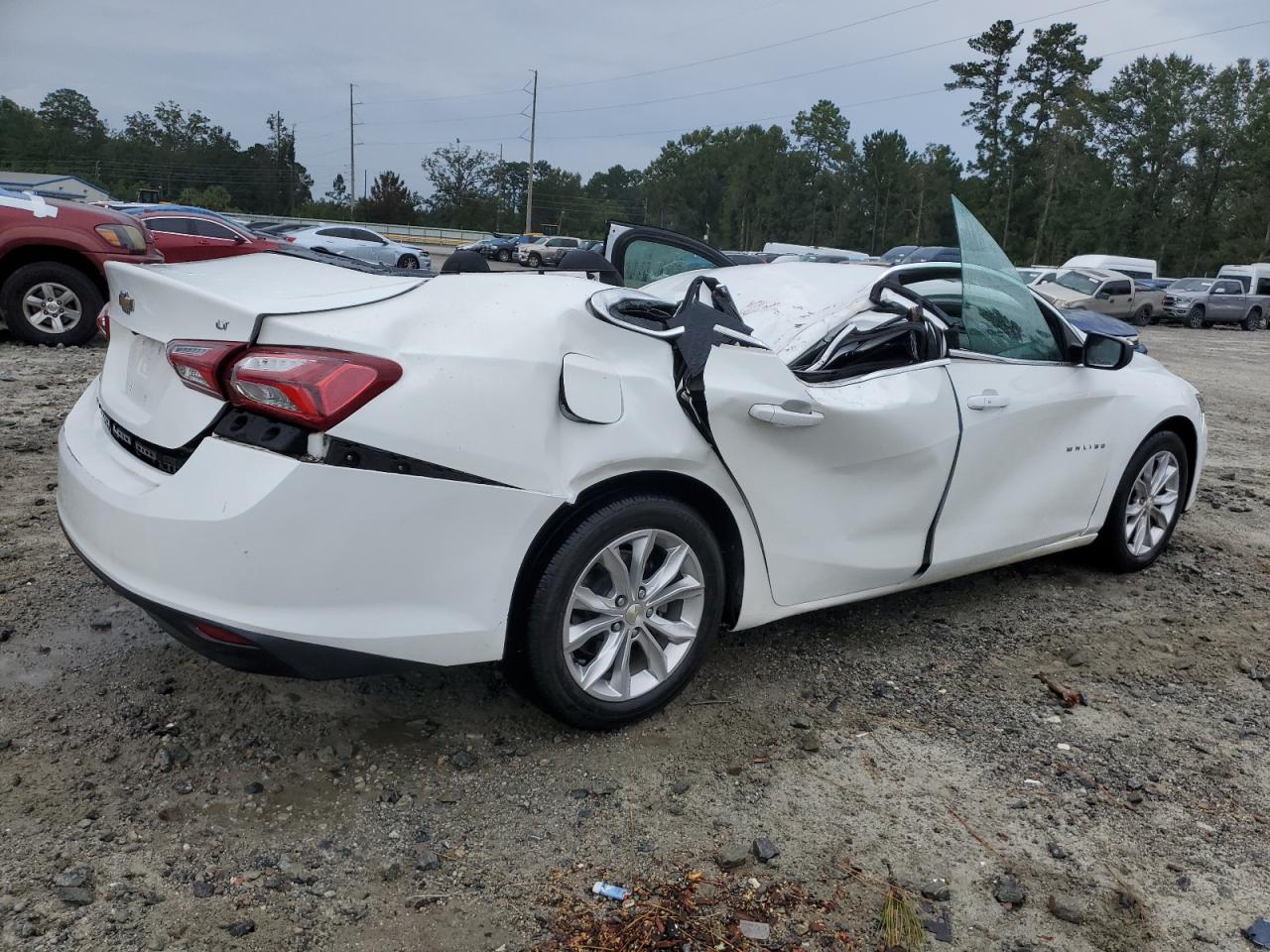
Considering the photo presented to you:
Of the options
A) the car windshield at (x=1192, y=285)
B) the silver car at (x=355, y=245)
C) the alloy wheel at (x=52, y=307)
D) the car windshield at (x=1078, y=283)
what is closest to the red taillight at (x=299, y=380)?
the alloy wheel at (x=52, y=307)

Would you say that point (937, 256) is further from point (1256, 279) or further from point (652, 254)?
point (652, 254)

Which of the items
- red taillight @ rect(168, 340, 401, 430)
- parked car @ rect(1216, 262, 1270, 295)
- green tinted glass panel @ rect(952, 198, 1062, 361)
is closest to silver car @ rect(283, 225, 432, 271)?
green tinted glass panel @ rect(952, 198, 1062, 361)

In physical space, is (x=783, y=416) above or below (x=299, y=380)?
below

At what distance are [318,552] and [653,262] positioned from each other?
277cm

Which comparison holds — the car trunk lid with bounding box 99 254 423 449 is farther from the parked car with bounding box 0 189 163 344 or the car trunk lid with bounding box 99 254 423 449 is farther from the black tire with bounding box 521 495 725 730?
the parked car with bounding box 0 189 163 344

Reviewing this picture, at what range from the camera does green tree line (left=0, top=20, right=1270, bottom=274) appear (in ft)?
215

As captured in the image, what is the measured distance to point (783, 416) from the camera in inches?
119

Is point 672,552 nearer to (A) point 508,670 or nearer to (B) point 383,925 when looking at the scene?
(A) point 508,670

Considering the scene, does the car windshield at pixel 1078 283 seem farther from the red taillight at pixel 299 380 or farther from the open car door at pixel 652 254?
the red taillight at pixel 299 380

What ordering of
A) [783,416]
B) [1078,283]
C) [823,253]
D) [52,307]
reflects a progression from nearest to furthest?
[783,416]
[52,307]
[1078,283]
[823,253]

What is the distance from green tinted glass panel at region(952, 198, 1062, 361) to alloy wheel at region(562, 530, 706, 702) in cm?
173

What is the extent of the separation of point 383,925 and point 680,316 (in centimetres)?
182

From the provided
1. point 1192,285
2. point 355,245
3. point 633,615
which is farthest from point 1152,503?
point 1192,285

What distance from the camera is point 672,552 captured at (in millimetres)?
2867
